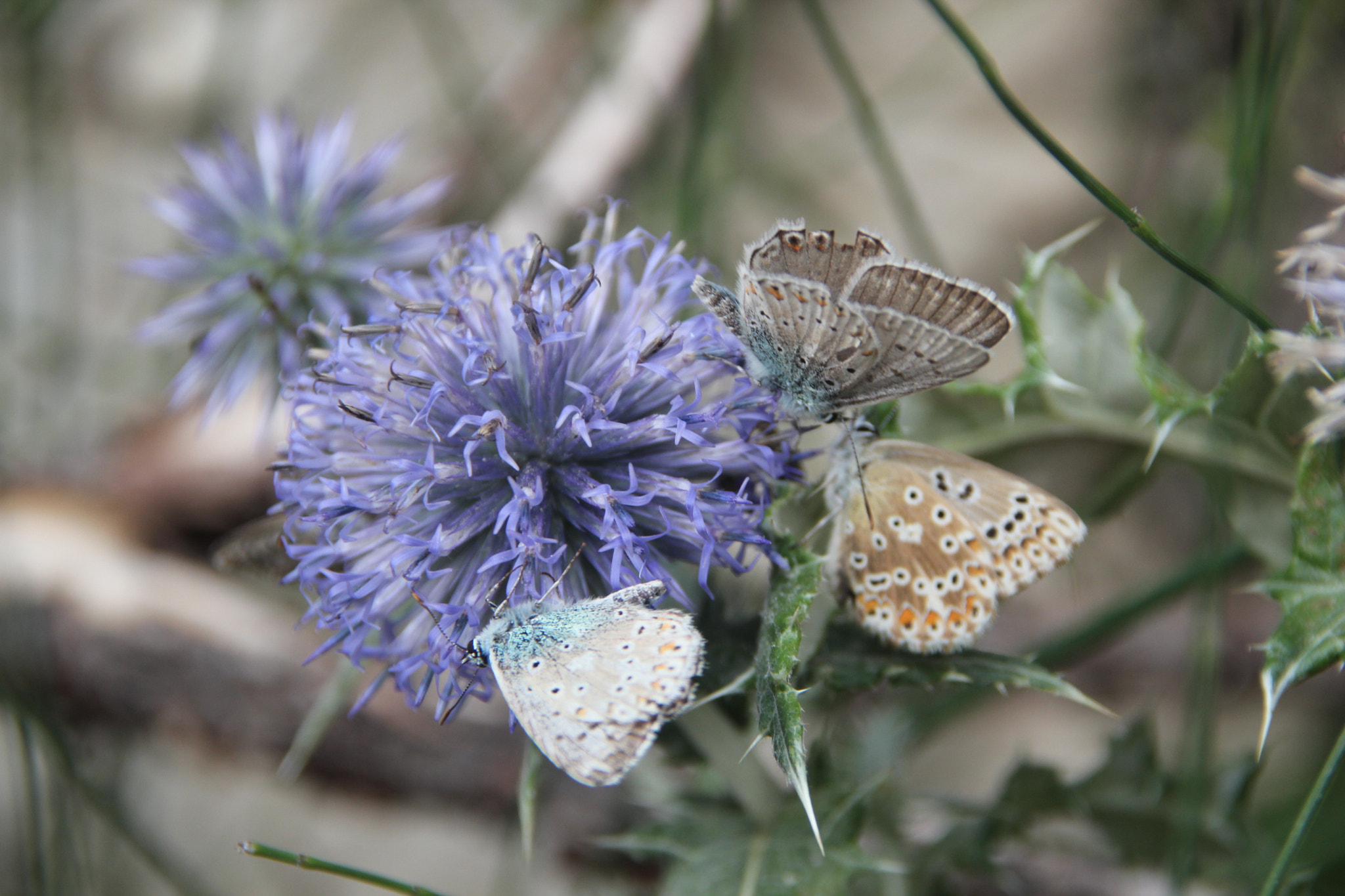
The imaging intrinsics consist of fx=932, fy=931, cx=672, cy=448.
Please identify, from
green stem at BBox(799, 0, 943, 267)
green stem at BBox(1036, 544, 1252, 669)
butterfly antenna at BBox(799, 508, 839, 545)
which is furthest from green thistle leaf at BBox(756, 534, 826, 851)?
green stem at BBox(799, 0, 943, 267)

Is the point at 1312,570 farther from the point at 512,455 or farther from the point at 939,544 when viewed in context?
the point at 512,455

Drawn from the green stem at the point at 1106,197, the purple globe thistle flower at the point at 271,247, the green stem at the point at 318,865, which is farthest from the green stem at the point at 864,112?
the green stem at the point at 318,865

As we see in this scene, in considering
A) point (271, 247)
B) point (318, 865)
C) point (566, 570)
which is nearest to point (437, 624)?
point (566, 570)

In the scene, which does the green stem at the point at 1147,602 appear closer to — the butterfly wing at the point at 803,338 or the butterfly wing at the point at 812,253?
the butterfly wing at the point at 803,338

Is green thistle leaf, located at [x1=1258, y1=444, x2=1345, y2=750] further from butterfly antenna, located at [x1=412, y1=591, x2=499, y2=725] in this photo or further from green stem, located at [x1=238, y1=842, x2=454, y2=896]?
green stem, located at [x1=238, y1=842, x2=454, y2=896]

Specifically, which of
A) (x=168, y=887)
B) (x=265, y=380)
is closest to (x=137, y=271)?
(x=265, y=380)
